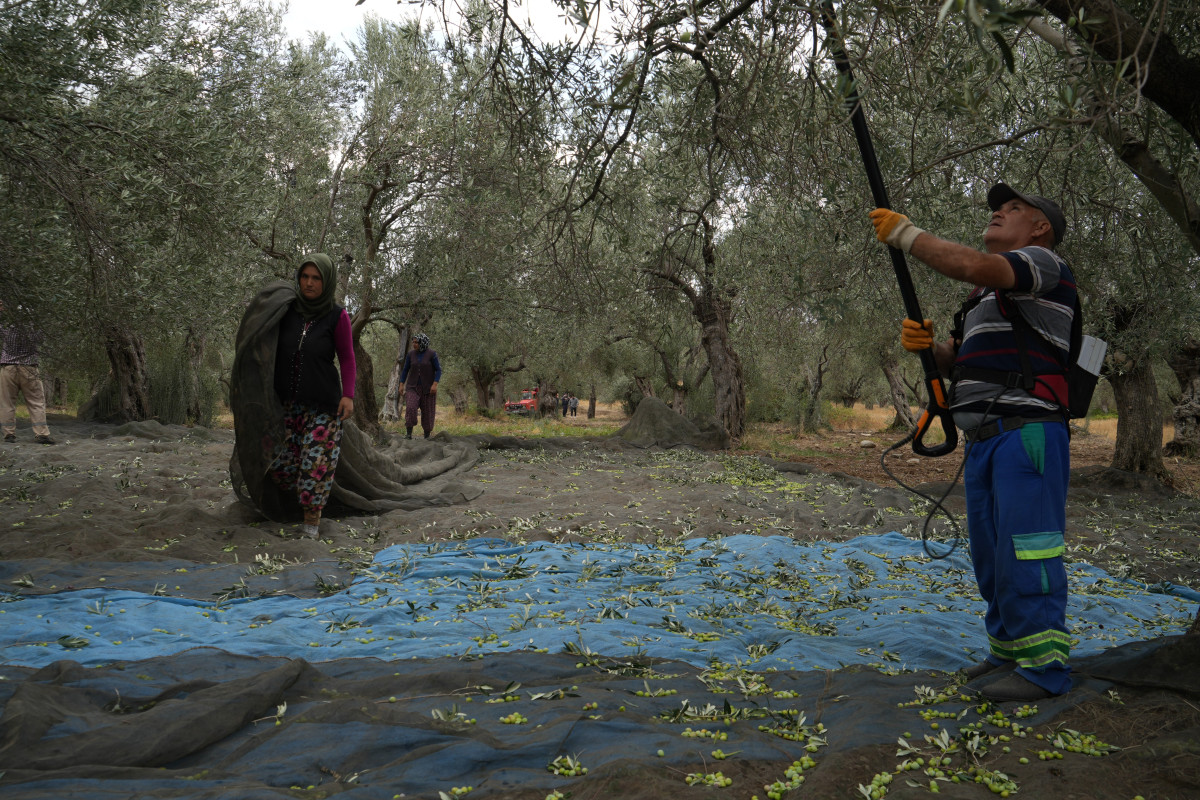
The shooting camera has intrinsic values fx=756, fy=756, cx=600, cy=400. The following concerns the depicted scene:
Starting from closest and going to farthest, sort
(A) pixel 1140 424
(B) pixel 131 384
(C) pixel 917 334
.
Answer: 1. (C) pixel 917 334
2. (A) pixel 1140 424
3. (B) pixel 131 384

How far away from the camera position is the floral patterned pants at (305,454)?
6.43 meters

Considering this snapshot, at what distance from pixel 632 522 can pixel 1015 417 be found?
14.6 feet

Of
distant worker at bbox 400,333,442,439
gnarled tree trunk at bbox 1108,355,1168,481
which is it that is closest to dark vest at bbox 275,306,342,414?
distant worker at bbox 400,333,442,439

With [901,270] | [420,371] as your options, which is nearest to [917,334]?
[901,270]

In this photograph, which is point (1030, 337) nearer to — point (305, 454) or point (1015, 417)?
point (1015, 417)

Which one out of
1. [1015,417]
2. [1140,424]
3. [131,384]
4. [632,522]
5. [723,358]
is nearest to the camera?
[1015,417]

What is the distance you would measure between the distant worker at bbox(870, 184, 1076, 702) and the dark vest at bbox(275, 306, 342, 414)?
15.5 feet

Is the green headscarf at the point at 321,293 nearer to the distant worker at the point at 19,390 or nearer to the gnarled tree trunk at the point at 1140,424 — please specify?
the distant worker at the point at 19,390

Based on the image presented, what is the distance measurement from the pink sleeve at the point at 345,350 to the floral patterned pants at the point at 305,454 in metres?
0.29

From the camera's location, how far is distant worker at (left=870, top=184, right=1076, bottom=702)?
2.99 meters

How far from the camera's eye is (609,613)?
4.32 meters

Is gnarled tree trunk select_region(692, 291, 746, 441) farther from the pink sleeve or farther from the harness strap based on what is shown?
the harness strap

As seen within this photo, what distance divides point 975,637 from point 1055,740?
→ 153cm

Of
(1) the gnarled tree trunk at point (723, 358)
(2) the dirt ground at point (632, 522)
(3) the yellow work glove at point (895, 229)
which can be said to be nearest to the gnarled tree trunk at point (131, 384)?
(2) the dirt ground at point (632, 522)
